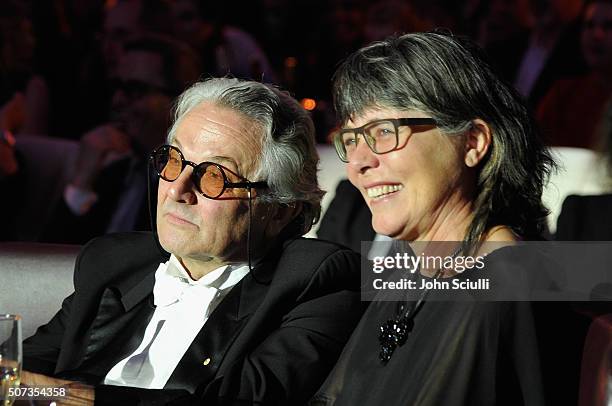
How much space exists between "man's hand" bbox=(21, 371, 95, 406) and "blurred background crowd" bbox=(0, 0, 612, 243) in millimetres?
1841

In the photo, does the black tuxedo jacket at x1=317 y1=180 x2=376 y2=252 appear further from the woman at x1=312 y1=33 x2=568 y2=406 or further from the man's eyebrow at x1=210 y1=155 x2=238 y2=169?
the woman at x1=312 y1=33 x2=568 y2=406

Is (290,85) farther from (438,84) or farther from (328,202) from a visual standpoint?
(438,84)

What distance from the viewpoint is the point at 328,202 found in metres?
4.54

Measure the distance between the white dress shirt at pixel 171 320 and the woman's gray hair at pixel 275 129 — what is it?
0.26 m

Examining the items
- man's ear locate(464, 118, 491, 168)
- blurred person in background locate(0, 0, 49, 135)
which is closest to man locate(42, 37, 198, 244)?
blurred person in background locate(0, 0, 49, 135)

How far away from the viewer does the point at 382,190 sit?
2.31 m

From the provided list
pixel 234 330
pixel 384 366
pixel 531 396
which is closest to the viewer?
pixel 531 396

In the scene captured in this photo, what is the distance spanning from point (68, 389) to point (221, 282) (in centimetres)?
54

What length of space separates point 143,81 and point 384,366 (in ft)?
9.62

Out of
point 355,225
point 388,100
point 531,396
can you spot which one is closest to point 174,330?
point 388,100

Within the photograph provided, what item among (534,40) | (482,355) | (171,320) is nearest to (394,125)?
(482,355)

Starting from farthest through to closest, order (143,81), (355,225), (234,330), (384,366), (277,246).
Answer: (143,81)
(355,225)
(277,246)
(234,330)
(384,366)

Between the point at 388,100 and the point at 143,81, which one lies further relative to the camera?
the point at 143,81

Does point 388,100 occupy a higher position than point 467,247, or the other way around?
point 388,100
